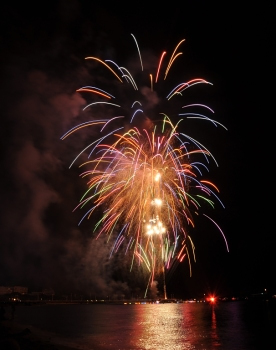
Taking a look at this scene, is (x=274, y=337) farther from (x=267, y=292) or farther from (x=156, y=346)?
(x=267, y=292)

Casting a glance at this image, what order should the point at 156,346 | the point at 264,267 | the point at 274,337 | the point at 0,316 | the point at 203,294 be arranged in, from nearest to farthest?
the point at 156,346 < the point at 274,337 < the point at 0,316 < the point at 264,267 < the point at 203,294

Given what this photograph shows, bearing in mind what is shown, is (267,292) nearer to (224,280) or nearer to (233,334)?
→ (224,280)

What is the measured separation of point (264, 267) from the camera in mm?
97500

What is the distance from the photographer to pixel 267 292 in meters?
104

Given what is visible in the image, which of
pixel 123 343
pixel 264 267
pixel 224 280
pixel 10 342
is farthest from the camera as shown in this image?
pixel 224 280

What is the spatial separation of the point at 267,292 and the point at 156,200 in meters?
89.4

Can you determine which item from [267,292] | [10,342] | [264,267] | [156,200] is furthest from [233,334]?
[267,292]

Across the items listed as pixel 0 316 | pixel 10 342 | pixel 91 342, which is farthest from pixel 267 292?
pixel 10 342

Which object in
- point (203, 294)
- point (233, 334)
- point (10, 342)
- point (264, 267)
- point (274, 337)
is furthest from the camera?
point (203, 294)

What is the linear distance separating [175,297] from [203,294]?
1105cm

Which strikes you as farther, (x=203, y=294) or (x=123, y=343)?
(x=203, y=294)

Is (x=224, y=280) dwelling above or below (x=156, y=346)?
above

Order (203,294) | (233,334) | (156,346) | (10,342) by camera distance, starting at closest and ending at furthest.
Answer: (10,342), (156,346), (233,334), (203,294)

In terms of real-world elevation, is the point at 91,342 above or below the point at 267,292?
below
